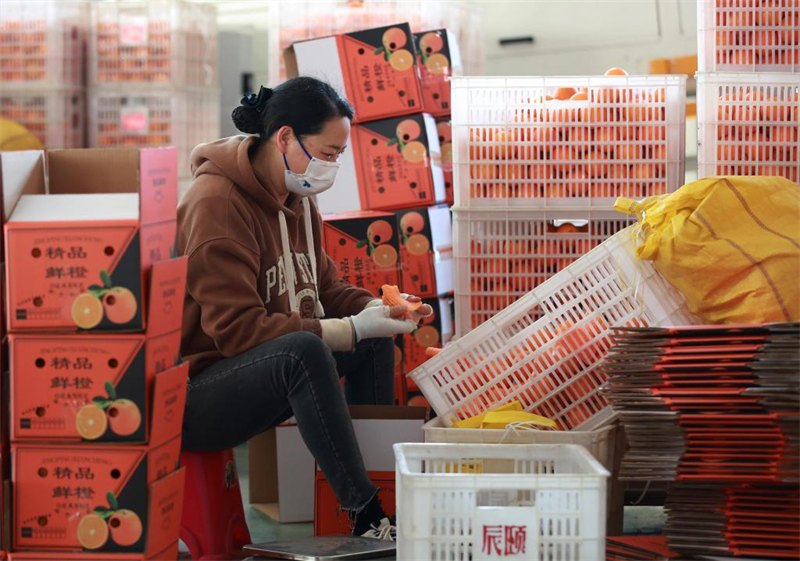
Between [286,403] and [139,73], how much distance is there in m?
3.40

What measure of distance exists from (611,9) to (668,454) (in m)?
4.04

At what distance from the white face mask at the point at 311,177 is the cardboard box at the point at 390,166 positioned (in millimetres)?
1021

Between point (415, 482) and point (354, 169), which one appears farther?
point (354, 169)

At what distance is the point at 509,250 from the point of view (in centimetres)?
350

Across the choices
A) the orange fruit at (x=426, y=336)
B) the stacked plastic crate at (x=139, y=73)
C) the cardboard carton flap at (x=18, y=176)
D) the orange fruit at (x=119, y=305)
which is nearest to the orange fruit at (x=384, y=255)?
the orange fruit at (x=426, y=336)

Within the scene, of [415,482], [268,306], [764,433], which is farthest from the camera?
[268,306]

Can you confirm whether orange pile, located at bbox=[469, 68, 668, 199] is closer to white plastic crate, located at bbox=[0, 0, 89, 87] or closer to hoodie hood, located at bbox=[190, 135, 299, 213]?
hoodie hood, located at bbox=[190, 135, 299, 213]

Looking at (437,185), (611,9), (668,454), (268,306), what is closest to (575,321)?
(668,454)

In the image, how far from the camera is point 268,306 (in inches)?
121

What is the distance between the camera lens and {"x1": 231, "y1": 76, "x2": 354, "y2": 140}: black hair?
10.2 feet

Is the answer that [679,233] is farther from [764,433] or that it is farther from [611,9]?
[611,9]

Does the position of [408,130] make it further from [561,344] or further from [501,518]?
[501,518]

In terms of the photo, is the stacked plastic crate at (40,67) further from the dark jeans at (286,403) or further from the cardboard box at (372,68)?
the dark jeans at (286,403)

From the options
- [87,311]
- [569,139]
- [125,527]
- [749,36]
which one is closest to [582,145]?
[569,139]
